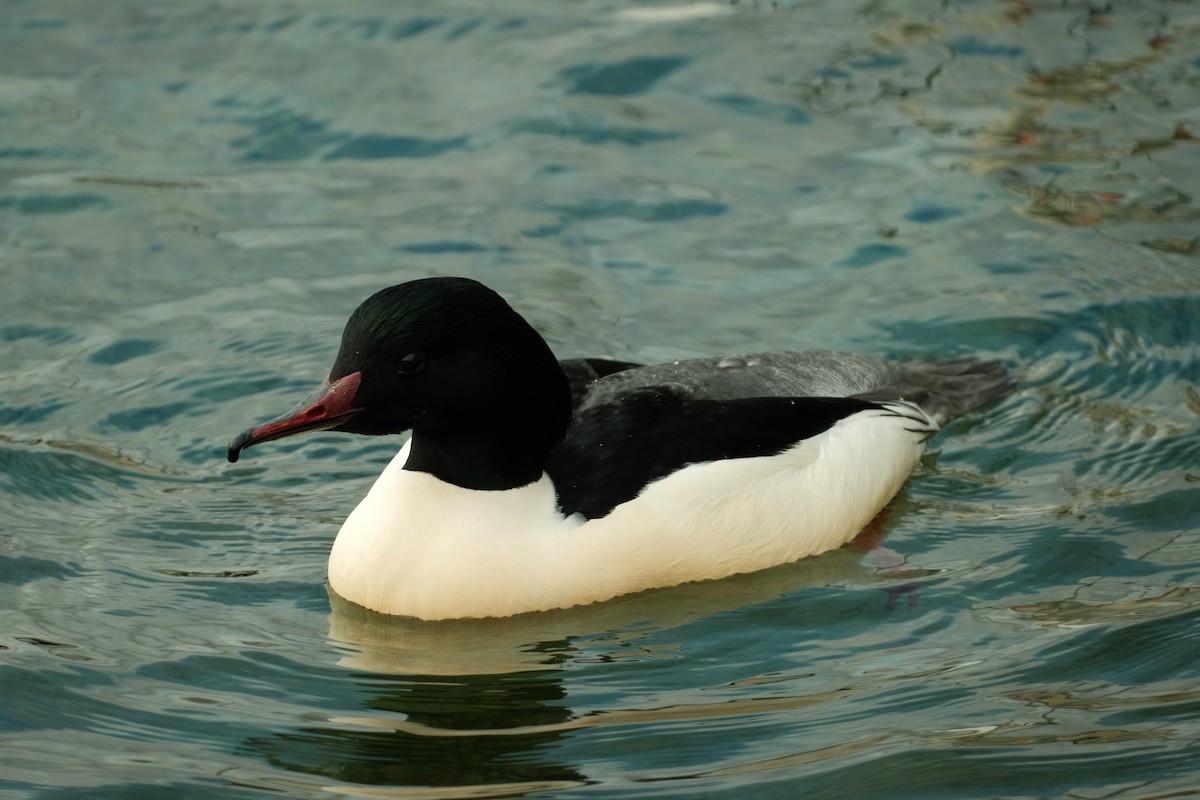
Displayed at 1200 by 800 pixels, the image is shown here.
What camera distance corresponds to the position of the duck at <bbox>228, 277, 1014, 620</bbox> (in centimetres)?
667

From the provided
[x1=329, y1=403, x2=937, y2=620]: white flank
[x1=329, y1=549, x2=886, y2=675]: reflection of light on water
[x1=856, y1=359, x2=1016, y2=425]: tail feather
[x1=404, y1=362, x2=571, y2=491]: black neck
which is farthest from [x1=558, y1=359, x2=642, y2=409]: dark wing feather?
[x1=856, y1=359, x2=1016, y2=425]: tail feather

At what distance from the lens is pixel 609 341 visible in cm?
987

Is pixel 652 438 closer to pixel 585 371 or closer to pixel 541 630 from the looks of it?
pixel 585 371

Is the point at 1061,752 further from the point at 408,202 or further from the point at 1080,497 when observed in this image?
the point at 408,202

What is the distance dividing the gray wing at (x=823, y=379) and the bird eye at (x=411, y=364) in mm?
1014

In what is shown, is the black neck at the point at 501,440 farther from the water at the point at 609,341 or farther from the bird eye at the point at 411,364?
the water at the point at 609,341

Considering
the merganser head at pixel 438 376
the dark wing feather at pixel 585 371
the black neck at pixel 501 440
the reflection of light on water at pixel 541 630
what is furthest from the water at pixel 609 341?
the dark wing feather at pixel 585 371

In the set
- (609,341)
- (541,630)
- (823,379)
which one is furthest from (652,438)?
(609,341)

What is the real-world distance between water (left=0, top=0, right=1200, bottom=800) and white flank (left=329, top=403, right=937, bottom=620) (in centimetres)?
13

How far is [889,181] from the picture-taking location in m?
11.7

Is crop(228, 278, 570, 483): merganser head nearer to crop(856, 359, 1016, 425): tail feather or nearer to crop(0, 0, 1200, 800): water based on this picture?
crop(0, 0, 1200, 800): water

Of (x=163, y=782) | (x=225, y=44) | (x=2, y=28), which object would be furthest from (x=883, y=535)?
(x=2, y=28)

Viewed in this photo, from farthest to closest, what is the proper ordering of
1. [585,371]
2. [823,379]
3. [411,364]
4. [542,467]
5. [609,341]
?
1. [609,341]
2. [823,379]
3. [585,371]
4. [542,467]
5. [411,364]

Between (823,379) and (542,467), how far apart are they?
1.86 metres
